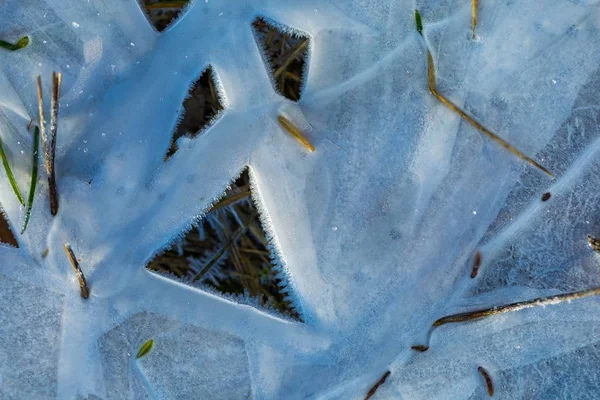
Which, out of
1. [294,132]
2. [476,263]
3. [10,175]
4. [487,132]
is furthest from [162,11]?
[476,263]

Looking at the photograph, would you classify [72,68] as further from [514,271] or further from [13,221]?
[514,271]

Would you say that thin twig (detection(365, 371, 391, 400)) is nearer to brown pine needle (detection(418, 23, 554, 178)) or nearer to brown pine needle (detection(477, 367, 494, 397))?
brown pine needle (detection(477, 367, 494, 397))

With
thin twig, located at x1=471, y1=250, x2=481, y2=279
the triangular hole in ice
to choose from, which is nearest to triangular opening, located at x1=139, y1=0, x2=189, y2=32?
the triangular hole in ice

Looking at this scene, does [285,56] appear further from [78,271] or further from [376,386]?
[376,386]

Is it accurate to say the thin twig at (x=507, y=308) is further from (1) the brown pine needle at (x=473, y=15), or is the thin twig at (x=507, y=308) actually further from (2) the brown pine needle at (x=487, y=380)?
(1) the brown pine needle at (x=473, y=15)

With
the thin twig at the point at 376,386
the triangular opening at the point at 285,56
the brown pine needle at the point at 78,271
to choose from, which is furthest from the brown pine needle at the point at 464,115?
the brown pine needle at the point at 78,271
